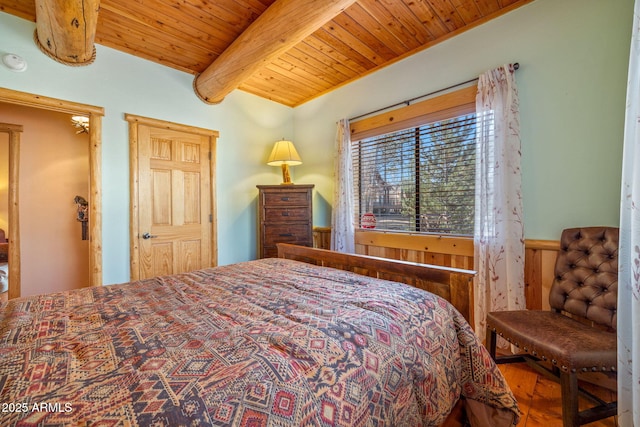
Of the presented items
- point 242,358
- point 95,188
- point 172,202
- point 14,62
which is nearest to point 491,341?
point 242,358

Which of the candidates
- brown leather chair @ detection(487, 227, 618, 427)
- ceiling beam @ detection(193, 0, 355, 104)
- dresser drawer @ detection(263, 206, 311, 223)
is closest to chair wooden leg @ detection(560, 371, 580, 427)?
brown leather chair @ detection(487, 227, 618, 427)

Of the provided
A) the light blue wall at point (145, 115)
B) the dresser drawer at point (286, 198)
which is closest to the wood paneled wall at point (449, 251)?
the dresser drawer at point (286, 198)

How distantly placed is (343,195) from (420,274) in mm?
1805

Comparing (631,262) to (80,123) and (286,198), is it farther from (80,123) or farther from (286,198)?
(80,123)

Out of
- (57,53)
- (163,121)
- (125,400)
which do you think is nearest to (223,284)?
(125,400)

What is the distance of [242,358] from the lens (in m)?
0.74

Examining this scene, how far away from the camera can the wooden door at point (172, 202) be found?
273 centimetres

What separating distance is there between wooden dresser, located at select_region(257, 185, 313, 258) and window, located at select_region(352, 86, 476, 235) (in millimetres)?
617

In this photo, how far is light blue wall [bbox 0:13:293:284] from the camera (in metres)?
2.24

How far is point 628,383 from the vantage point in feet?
3.58

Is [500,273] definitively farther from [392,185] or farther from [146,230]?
[146,230]

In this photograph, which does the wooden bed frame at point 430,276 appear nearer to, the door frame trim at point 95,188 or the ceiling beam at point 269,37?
the ceiling beam at point 269,37

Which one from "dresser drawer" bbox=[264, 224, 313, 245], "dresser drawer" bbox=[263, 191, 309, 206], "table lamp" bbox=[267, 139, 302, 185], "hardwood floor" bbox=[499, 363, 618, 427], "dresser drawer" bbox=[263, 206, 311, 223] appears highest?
"table lamp" bbox=[267, 139, 302, 185]

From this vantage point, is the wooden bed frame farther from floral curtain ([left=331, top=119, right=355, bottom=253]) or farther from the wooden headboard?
floral curtain ([left=331, top=119, right=355, bottom=253])
